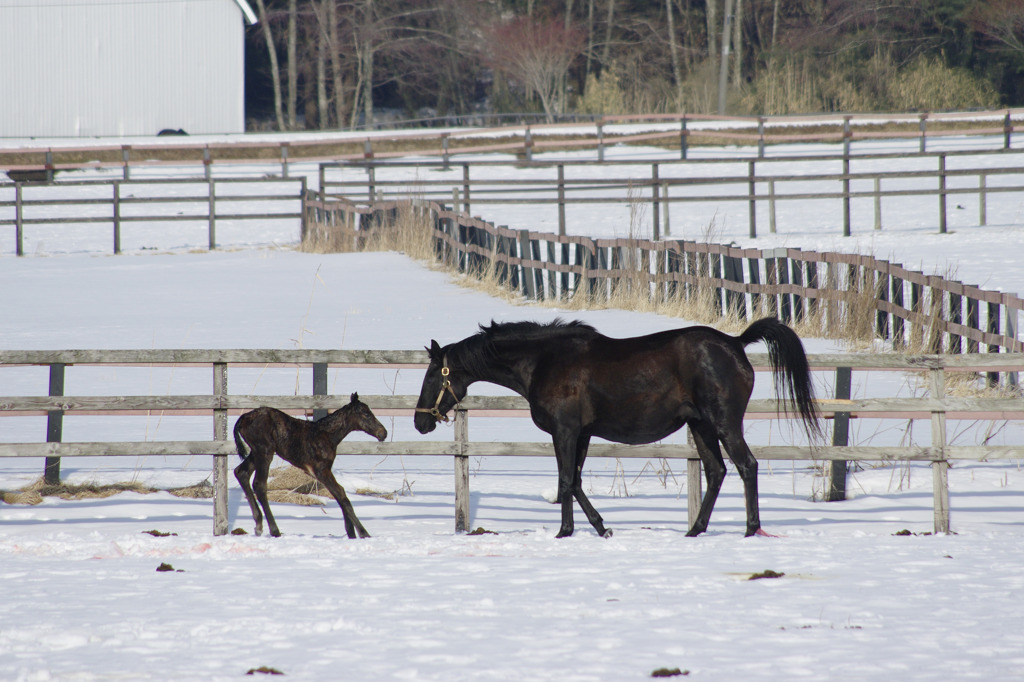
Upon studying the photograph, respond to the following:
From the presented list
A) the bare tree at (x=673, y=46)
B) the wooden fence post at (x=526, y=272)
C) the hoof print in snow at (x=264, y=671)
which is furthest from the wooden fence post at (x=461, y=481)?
the bare tree at (x=673, y=46)

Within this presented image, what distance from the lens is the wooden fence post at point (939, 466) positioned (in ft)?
24.1

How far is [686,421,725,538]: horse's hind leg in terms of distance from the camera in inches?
281

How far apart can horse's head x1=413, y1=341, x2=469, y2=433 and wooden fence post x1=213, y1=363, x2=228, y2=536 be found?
1250mm

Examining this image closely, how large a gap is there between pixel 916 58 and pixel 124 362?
42747 millimetres

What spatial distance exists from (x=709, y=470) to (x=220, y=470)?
116 inches

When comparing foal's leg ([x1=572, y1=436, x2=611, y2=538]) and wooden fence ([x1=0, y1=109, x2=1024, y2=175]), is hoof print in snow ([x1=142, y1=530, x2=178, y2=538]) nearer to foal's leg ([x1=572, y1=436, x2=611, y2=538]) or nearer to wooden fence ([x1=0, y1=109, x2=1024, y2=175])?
foal's leg ([x1=572, y1=436, x2=611, y2=538])

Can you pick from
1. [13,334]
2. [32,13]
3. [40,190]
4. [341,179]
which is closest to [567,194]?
[341,179]

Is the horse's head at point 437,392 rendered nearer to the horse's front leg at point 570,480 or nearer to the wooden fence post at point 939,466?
the horse's front leg at point 570,480

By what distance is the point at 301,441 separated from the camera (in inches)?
281

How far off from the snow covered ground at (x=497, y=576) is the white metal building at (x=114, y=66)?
3057 cm

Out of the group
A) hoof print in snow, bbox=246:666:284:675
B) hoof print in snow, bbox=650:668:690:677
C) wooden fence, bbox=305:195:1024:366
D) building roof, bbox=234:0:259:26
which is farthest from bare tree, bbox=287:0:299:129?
hoof print in snow, bbox=650:668:690:677

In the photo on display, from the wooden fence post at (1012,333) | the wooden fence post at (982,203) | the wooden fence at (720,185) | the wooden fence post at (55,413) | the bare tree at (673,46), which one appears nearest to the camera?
the wooden fence post at (55,413)

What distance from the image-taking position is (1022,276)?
15422 mm

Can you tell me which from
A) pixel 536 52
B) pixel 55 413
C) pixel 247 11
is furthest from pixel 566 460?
pixel 536 52
